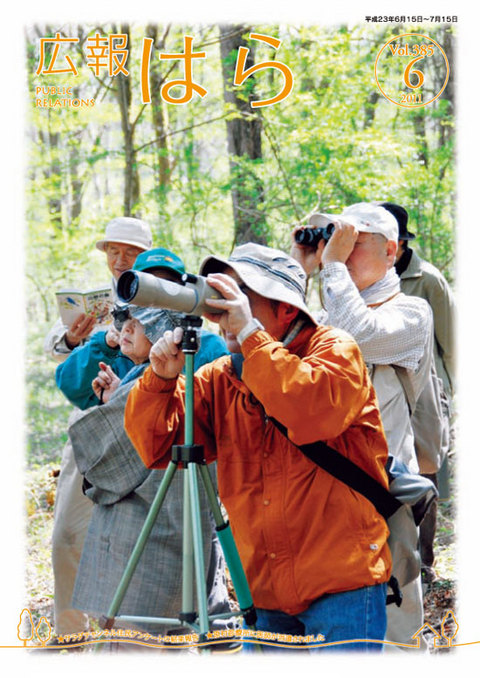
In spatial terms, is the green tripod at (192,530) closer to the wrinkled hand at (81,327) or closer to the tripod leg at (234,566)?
the tripod leg at (234,566)

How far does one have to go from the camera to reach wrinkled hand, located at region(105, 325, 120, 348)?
2.99 metres

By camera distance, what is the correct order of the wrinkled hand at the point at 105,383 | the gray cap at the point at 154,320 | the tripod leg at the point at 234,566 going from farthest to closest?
1. the wrinkled hand at the point at 105,383
2. the gray cap at the point at 154,320
3. the tripod leg at the point at 234,566

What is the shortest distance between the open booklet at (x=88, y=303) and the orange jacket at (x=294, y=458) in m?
1.38

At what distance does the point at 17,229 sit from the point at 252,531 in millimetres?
1778

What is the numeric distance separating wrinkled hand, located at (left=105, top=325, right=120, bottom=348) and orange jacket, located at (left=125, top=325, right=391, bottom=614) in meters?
0.89

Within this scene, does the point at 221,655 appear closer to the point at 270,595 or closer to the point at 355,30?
the point at 270,595

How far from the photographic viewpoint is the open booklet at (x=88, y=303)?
3.40 meters

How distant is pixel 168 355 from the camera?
2051mm

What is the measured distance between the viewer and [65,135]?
7.41 m

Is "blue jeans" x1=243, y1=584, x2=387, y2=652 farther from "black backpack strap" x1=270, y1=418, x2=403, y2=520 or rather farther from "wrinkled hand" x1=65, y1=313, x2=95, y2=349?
"wrinkled hand" x1=65, y1=313, x2=95, y2=349

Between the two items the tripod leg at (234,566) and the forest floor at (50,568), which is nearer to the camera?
the tripod leg at (234,566)

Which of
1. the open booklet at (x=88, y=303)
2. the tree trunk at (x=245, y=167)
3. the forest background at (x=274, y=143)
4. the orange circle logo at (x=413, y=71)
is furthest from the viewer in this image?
the tree trunk at (x=245, y=167)

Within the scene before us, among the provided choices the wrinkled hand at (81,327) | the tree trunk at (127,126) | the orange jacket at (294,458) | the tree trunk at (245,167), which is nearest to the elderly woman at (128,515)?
the orange jacket at (294,458)

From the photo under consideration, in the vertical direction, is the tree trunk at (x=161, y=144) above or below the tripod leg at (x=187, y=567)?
above
